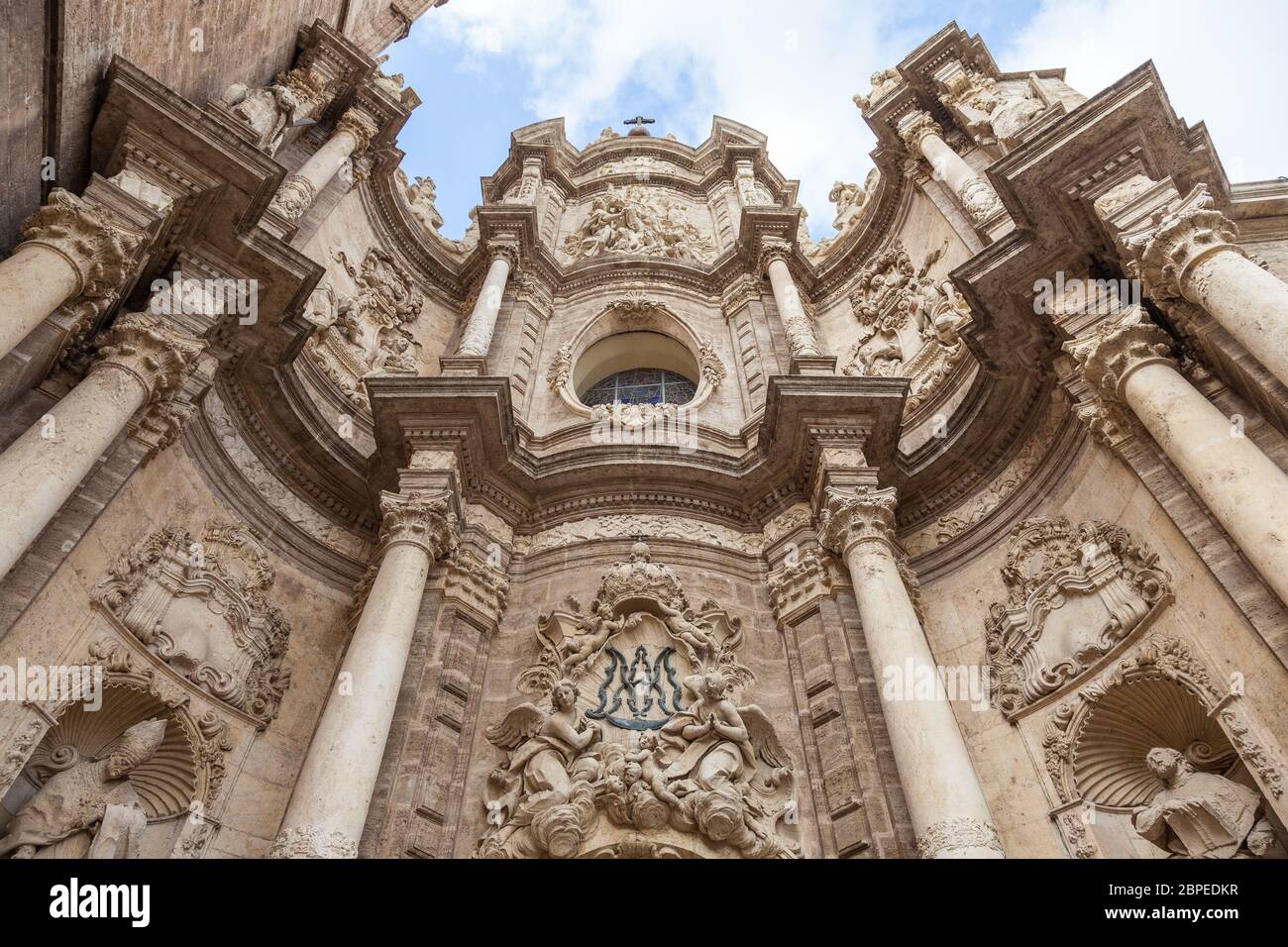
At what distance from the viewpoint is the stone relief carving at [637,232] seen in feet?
59.6

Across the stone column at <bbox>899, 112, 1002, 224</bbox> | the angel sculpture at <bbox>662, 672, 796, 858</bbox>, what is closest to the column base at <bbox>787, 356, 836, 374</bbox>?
the stone column at <bbox>899, 112, 1002, 224</bbox>

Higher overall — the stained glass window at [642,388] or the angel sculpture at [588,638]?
the stained glass window at [642,388]

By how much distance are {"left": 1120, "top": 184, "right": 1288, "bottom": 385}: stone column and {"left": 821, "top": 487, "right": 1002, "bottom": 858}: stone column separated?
3.44m

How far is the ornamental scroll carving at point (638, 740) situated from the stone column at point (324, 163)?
7433 millimetres

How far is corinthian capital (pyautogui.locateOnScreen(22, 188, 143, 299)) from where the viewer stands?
7641 millimetres

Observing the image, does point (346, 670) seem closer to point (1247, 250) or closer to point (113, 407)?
point (113, 407)

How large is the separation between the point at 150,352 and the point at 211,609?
266 centimetres

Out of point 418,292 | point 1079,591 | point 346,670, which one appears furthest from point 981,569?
point 418,292

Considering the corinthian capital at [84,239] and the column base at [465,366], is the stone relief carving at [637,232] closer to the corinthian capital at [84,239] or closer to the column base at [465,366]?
the column base at [465,366]

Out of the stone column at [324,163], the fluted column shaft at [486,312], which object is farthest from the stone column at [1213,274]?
the stone column at [324,163]

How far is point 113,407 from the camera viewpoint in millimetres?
8008

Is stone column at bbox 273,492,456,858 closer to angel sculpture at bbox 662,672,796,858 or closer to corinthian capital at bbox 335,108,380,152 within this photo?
angel sculpture at bbox 662,672,796,858

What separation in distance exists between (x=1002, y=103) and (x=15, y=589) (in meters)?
14.4

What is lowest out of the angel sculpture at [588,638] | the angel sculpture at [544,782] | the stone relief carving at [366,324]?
the angel sculpture at [544,782]
